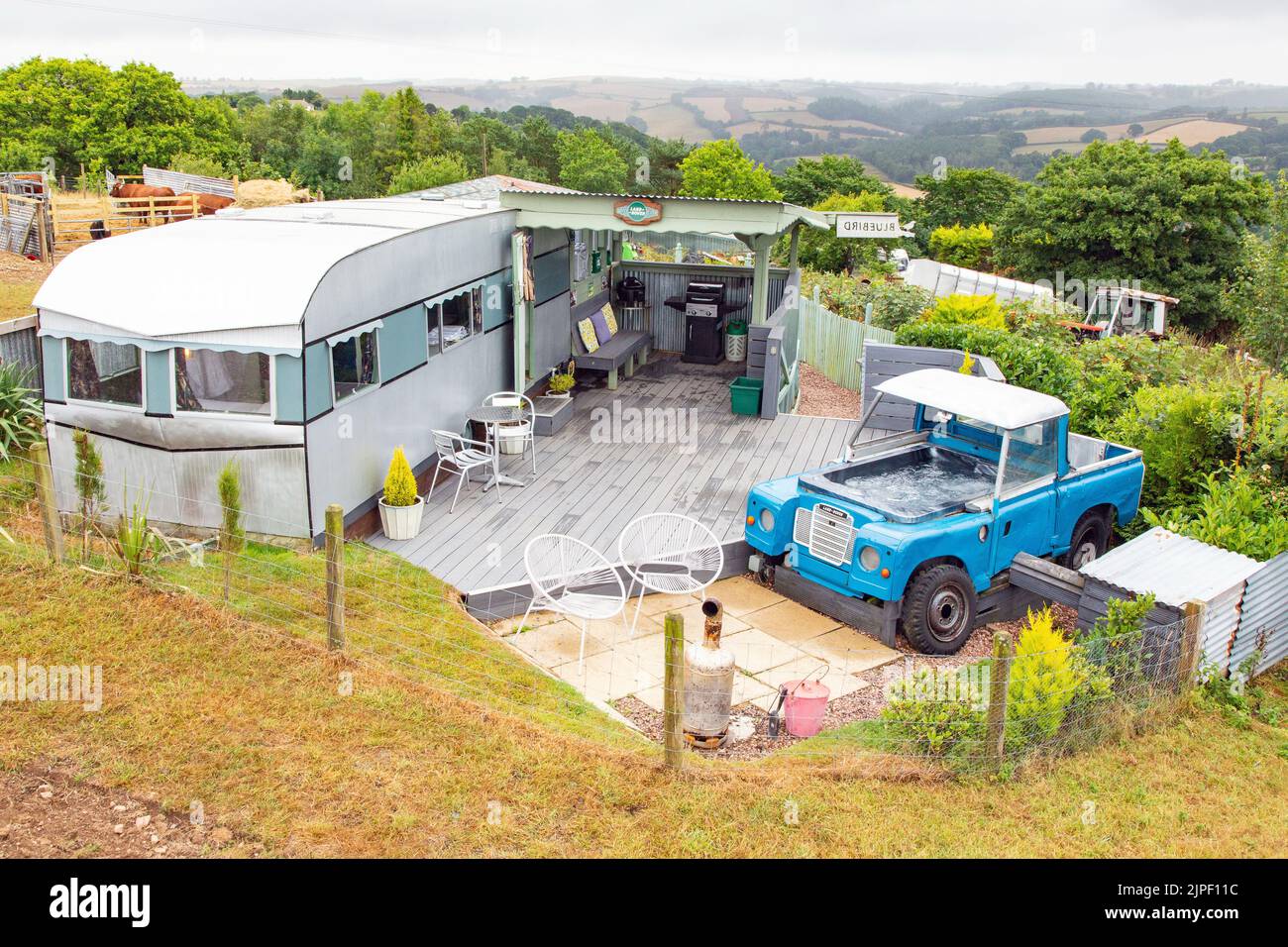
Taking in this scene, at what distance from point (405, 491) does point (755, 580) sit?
11.5ft

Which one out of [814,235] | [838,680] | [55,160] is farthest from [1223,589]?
[55,160]

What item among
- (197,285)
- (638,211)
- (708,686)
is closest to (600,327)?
(638,211)

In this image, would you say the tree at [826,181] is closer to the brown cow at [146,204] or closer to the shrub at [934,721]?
the brown cow at [146,204]

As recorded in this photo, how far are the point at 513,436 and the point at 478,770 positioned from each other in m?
6.98

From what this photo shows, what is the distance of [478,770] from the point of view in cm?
630

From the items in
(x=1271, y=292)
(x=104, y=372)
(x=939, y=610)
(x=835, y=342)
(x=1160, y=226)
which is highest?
(x=1160, y=226)

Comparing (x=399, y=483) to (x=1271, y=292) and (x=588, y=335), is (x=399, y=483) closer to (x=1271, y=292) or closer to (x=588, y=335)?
(x=588, y=335)

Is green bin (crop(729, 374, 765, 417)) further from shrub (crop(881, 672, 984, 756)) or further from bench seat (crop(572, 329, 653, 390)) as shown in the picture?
shrub (crop(881, 672, 984, 756))

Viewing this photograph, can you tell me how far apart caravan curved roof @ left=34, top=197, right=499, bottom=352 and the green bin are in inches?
233

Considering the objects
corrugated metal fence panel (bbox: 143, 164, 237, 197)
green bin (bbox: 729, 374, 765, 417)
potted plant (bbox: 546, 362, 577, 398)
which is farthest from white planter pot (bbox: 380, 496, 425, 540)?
corrugated metal fence panel (bbox: 143, 164, 237, 197)

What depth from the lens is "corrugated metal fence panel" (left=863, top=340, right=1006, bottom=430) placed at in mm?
14641

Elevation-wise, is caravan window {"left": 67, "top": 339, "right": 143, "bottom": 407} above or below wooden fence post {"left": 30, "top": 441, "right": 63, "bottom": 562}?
above

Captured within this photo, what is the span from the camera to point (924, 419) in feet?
35.9
